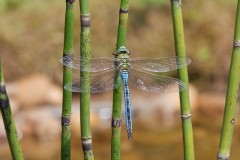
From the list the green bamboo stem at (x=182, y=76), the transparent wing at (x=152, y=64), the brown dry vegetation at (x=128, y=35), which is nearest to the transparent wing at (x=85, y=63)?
the transparent wing at (x=152, y=64)

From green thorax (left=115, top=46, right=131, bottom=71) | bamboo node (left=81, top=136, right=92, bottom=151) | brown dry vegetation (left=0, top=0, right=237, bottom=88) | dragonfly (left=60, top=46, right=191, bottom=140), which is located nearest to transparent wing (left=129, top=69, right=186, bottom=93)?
dragonfly (left=60, top=46, right=191, bottom=140)

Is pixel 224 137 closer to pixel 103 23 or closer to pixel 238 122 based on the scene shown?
pixel 238 122

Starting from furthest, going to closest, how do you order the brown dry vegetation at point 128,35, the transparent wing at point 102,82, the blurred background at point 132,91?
the brown dry vegetation at point 128,35 < the blurred background at point 132,91 < the transparent wing at point 102,82

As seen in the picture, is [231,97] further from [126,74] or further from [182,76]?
[126,74]

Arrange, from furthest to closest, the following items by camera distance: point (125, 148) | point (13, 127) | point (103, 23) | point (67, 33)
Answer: point (103, 23) → point (125, 148) → point (67, 33) → point (13, 127)

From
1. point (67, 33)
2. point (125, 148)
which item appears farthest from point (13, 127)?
point (125, 148)

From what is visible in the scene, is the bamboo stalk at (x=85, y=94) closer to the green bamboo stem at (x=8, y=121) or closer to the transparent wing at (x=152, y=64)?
the green bamboo stem at (x=8, y=121)

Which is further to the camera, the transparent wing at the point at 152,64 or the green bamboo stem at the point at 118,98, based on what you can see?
the transparent wing at the point at 152,64

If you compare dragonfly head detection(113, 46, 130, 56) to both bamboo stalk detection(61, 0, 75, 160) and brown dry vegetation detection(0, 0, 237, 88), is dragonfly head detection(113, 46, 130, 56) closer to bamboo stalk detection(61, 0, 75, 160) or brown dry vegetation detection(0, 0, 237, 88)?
bamboo stalk detection(61, 0, 75, 160)
